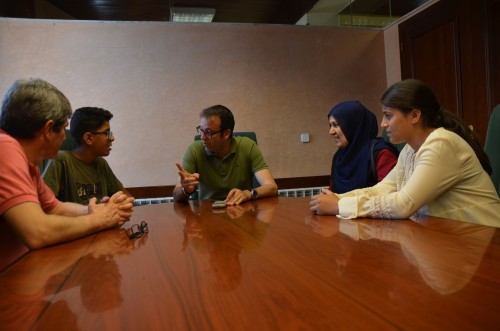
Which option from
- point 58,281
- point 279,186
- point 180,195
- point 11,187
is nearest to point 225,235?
point 58,281

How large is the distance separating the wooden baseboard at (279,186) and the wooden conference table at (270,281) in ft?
8.12

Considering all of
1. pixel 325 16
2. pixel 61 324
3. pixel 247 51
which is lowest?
pixel 61 324

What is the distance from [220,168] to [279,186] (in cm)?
147

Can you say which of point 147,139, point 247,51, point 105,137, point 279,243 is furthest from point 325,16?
point 279,243

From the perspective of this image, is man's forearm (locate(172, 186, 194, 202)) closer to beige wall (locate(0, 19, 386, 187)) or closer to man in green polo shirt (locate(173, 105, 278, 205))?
man in green polo shirt (locate(173, 105, 278, 205))

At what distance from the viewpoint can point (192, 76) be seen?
365 cm

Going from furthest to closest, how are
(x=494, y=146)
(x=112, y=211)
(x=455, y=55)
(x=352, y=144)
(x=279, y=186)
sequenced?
1. (x=279, y=186)
2. (x=455, y=55)
3. (x=352, y=144)
4. (x=494, y=146)
5. (x=112, y=211)

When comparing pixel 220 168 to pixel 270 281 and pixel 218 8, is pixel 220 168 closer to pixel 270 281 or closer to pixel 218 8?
pixel 270 281

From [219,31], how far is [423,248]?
3.41 m

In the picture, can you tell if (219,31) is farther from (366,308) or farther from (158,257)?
(366,308)

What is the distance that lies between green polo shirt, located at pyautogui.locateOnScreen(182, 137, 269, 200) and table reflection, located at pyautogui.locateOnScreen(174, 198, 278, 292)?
2.15ft

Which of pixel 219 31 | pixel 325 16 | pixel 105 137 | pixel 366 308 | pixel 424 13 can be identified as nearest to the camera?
pixel 366 308

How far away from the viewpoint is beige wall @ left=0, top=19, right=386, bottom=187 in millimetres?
3400

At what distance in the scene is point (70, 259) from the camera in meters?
0.88
